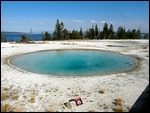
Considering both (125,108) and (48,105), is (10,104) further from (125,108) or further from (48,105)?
(125,108)

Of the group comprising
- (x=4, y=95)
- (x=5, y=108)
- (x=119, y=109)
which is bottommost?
(x=119, y=109)

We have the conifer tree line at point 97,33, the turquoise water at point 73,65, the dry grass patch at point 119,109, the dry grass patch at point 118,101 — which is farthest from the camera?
the conifer tree line at point 97,33

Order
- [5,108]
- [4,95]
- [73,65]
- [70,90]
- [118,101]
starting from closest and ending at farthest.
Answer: [5,108] → [118,101] → [4,95] → [70,90] → [73,65]

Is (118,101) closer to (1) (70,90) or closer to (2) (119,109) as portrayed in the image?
(2) (119,109)

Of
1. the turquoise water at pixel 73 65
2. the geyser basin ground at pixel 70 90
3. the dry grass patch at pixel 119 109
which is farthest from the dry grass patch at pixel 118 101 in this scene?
the turquoise water at pixel 73 65

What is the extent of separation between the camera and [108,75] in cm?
1673

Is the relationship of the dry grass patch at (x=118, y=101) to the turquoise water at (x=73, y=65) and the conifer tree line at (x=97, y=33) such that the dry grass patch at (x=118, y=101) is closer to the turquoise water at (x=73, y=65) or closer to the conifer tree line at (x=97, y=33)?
the turquoise water at (x=73, y=65)

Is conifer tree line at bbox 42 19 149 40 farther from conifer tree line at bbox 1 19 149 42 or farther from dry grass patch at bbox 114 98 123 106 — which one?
dry grass patch at bbox 114 98 123 106

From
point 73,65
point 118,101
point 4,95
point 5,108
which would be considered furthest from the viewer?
point 73,65

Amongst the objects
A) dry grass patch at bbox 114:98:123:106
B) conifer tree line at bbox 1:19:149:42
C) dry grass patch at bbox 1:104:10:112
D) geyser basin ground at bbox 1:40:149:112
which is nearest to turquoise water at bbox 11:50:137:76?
geyser basin ground at bbox 1:40:149:112

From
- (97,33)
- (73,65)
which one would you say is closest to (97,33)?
(97,33)

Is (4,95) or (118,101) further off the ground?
(4,95)

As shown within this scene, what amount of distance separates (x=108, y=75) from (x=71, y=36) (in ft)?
199

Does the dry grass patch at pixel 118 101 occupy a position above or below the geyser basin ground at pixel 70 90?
below
